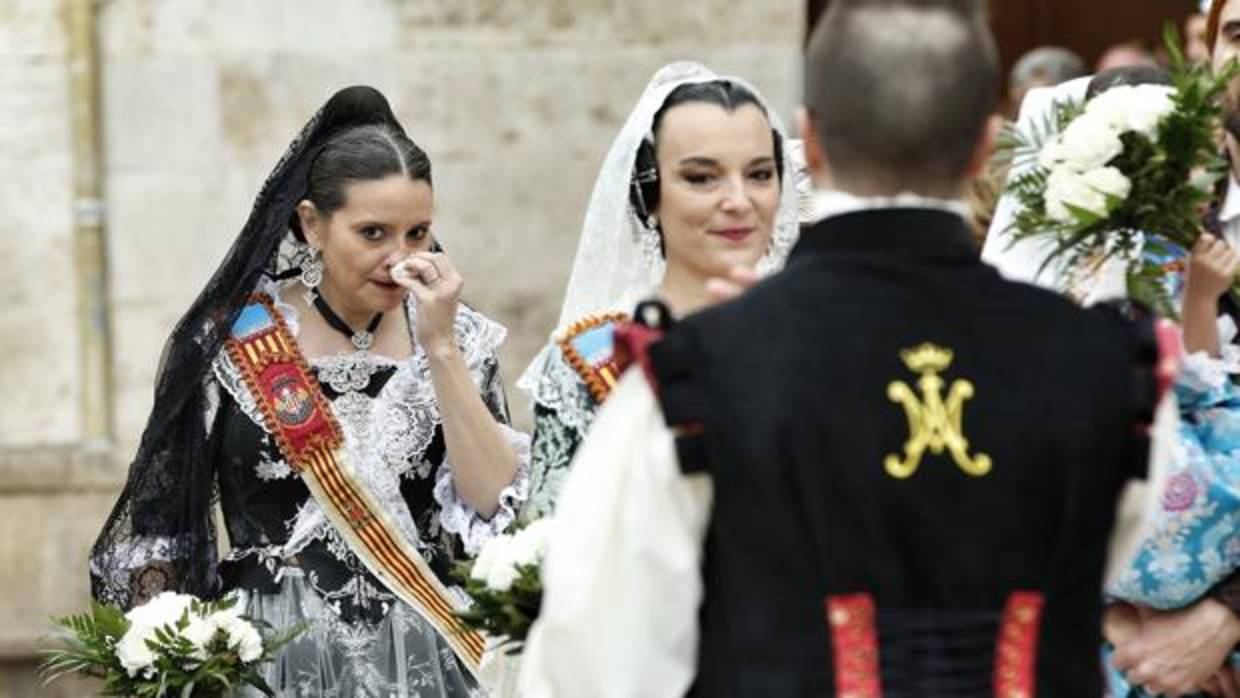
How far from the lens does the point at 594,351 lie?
217 inches

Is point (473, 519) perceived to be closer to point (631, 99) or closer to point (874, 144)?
point (874, 144)

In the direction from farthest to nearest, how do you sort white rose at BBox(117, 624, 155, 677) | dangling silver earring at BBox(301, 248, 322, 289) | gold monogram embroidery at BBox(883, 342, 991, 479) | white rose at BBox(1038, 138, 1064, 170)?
dangling silver earring at BBox(301, 248, 322, 289) → white rose at BBox(117, 624, 155, 677) → white rose at BBox(1038, 138, 1064, 170) → gold monogram embroidery at BBox(883, 342, 991, 479)

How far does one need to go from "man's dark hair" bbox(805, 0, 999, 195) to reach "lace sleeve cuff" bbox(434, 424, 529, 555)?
7.11 ft

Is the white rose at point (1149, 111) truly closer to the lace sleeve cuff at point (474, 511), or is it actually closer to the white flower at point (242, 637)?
the lace sleeve cuff at point (474, 511)

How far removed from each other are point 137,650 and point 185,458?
482mm

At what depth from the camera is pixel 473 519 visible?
628cm

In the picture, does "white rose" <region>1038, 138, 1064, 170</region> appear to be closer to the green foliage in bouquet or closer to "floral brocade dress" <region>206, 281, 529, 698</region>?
the green foliage in bouquet

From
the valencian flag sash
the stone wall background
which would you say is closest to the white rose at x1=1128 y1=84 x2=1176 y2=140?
the valencian flag sash

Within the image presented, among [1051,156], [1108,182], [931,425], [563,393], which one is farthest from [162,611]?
[931,425]

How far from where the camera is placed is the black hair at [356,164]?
21.0 feet

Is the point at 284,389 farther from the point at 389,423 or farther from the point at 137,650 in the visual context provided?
the point at 137,650

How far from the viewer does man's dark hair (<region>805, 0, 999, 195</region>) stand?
4043mm

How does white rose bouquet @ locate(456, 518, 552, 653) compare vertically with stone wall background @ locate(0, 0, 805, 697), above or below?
below

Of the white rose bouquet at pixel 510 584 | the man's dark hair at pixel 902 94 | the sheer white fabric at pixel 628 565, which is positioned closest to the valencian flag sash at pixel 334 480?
the white rose bouquet at pixel 510 584
